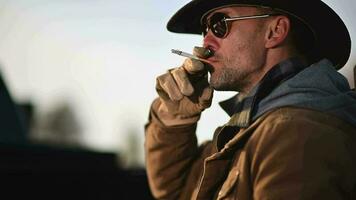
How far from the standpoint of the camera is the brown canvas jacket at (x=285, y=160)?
1852 mm

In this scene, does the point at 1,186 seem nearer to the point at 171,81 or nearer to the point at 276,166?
the point at 171,81

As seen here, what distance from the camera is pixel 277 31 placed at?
254cm

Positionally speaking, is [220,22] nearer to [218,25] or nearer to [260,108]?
[218,25]

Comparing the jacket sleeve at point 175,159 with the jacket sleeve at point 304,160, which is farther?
the jacket sleeve at point 175,159

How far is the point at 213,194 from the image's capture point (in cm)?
233

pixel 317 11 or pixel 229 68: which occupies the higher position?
pixel 317 11

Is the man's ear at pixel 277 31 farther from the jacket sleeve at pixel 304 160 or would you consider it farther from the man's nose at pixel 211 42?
the jacket sleeve at pixel 304 160

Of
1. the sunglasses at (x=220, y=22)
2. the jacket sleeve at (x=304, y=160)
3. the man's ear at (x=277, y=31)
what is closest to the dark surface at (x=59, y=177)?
the sunglasses at (x=220, y=22)

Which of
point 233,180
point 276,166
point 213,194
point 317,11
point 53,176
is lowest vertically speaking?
point 53,176

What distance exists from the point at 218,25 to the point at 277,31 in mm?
300

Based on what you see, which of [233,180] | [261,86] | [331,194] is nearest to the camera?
[331,194]

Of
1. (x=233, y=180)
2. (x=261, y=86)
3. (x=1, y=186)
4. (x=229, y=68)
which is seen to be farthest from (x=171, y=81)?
(x=1, y=186)

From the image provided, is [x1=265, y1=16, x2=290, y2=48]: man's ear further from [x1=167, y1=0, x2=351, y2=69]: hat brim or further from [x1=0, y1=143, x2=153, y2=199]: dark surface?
[x1=0, y1=143, x2=153, y2=199]: dark surface

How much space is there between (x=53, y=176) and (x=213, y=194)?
3.55 m
